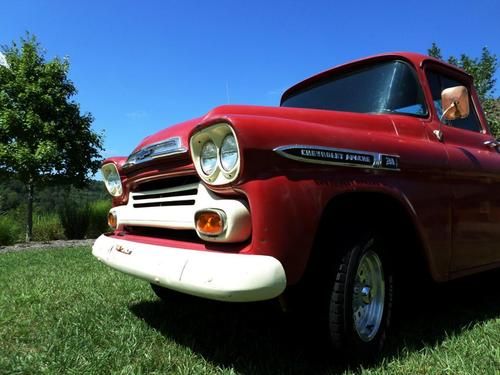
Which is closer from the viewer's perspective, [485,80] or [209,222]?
[209,222]

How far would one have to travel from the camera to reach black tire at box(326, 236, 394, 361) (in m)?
2.21

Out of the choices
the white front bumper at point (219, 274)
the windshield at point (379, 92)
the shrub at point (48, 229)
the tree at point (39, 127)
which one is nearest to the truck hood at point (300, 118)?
the windshield at point (379, 92)

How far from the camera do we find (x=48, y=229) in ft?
42.5

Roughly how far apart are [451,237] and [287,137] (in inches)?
55.2

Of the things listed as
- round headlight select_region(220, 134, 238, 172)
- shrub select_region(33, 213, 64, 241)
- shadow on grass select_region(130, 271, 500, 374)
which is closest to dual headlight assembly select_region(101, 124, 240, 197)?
round headlight select_region(220, 134, 238, 172)

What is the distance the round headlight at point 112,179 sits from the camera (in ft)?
10.6

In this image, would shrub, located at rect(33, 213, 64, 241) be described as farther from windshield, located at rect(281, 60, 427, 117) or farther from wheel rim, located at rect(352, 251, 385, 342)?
wheel rim, located at rect(352, 251, 385, 342)

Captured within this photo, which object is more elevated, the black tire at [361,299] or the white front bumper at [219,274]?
the white front bumper at [219,274]

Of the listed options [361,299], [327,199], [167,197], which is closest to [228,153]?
[327,199]

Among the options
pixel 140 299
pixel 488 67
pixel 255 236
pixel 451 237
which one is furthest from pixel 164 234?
pixel 488 67

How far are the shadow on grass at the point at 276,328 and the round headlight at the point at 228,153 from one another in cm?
84

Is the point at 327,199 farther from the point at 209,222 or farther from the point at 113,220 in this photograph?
the point at 113,220

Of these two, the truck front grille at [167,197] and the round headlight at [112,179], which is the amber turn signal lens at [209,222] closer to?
the truck front grille at [167,197]

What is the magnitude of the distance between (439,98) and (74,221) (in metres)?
11.5
